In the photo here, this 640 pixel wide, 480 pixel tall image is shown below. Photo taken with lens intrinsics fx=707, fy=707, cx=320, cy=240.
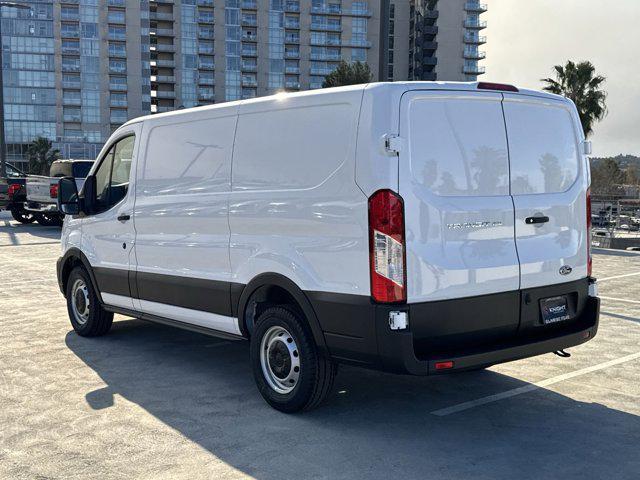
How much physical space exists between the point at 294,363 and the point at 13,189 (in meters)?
21.3

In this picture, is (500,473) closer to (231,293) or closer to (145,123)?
(231,293)

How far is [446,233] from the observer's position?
164 inches

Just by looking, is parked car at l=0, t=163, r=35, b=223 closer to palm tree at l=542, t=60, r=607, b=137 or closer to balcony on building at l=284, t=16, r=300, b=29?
palm tree at l=542, t=60, r=607, b=137

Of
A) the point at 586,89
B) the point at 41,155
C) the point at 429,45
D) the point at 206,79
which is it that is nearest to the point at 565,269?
the point at 586,89

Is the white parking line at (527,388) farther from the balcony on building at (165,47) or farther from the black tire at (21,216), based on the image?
the balcony on building at (165,47)

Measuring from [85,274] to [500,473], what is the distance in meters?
4.87

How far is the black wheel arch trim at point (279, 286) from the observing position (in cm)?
446

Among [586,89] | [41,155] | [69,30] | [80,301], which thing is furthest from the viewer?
[69,30]

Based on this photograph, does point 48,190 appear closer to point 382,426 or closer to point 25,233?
point 25,233

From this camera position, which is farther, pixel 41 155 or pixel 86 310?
pixel 41 155

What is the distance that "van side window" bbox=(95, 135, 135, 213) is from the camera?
6.45 m

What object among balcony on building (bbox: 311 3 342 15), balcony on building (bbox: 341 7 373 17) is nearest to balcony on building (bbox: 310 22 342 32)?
balcony on building (bbox: 311 3 342 15)

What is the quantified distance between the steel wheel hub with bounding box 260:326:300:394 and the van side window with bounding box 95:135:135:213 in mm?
2347

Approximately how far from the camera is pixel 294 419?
15.4 ft
